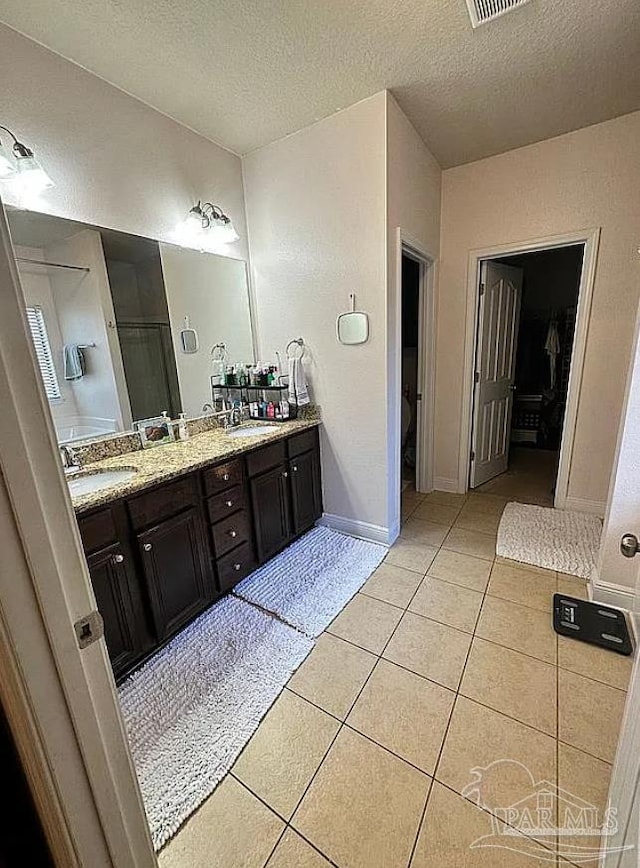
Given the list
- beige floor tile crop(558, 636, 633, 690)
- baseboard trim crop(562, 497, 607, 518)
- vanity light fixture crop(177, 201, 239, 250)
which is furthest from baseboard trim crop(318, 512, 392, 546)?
vanity light fixture crop(177, 201, 239, 250)

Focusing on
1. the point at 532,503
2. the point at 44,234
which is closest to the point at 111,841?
the point at 44,234

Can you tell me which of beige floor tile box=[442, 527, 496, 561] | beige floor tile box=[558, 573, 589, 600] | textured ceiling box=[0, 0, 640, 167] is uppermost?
textured ceiling box=[0, 0, 640, 167]

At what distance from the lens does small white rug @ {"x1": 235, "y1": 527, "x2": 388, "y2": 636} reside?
1943 mm

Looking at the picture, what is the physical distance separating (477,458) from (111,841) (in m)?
3.28

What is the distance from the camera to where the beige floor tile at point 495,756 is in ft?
3.81

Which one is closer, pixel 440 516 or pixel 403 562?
pixel 403 562

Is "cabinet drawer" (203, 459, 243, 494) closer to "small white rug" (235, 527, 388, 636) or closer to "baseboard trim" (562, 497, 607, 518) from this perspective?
"small white rug" (235, 527, 388, 636)

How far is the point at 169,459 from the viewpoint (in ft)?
6.10

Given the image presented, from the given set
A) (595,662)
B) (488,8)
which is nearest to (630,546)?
(595,662)

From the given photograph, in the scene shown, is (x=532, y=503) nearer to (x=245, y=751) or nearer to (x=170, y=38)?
(x=245, y=751)

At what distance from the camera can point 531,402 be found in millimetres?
4641

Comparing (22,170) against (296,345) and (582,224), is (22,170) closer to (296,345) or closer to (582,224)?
(296,345)

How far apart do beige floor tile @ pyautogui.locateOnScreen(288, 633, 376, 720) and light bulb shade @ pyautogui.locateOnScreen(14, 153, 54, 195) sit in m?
2.42

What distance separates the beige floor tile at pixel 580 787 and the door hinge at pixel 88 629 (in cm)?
142
